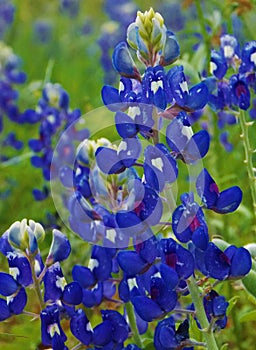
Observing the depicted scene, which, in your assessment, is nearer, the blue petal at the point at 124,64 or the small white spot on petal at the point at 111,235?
the blue petal at the point at 124,64

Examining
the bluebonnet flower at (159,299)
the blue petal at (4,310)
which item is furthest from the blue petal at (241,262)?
the blue petal at (4,310)

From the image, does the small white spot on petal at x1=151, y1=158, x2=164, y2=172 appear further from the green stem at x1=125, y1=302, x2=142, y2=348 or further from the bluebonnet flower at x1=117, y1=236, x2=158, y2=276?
the green stem at x1=125, y1=302, x2=142, y2=348

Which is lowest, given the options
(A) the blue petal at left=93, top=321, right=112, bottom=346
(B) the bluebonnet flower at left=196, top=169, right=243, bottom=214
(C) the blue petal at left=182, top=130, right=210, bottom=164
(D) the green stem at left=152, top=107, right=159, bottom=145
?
(A) the blue petal at left=93, top=321, right=112, bottom=346

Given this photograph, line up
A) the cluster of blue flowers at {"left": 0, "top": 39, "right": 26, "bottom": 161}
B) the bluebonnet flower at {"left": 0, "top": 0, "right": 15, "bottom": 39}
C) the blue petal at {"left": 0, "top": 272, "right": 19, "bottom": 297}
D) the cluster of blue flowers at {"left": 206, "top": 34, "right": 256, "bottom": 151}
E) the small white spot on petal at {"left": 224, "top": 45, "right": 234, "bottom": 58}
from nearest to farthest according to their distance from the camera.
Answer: the blue petal at {"left": 0, "top": 272, "right": 19, "bottom": 297} → the cluster of blue flowers at {"left": 206, "top": 34, "right": 256, "bottom": 151} → the small white spot on petal at {"left": 224, "top": 45, "right": 234, "bottom": 58} → the cluster of blue flowers at {"left": 0, "top": 39, "right": 26, "bottom": 161} → the bluebonnet flower at {"left": 0, "top": 0, "right": 15, "bottom": 39}

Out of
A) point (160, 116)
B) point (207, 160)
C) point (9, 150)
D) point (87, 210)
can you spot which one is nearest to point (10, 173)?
point (9, 150)

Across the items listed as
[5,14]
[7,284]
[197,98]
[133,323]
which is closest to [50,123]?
[133,323]

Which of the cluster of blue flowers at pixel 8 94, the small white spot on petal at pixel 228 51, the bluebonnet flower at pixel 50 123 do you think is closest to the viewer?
the small white spot on petal at pixel 228 51

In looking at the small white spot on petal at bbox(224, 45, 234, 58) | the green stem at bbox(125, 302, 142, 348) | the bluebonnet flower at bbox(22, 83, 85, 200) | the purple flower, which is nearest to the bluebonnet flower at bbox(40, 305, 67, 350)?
the green stem at bbox(125, 302, 142, 348)

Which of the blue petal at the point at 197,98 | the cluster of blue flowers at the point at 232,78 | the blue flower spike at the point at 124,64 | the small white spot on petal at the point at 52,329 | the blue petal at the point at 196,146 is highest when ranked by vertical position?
the cluster of blue flowers at the point at 232,78

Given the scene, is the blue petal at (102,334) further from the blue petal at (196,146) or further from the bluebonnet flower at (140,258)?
the blue petal at (196,146)

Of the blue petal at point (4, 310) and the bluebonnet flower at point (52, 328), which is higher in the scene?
the blue petal at point (4, 310)
